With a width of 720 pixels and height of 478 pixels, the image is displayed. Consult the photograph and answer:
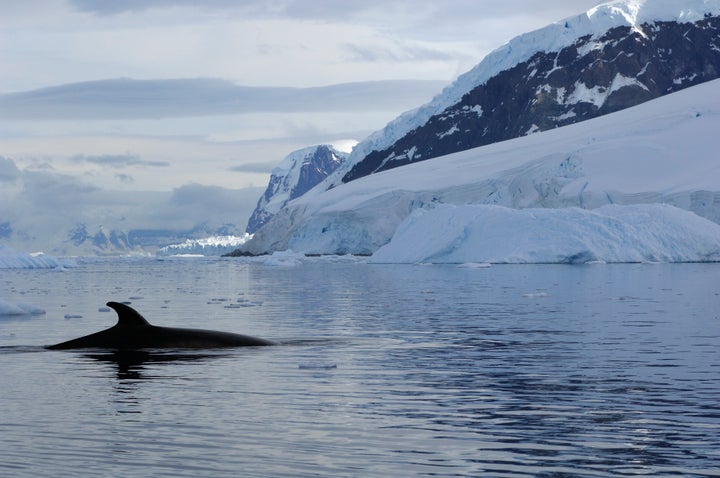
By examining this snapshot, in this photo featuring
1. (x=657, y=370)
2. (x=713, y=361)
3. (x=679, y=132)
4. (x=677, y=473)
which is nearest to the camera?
(x=677, y=473)

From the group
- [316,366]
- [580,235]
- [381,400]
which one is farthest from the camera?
[580,235]

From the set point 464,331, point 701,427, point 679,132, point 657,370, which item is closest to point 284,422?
point 701,427

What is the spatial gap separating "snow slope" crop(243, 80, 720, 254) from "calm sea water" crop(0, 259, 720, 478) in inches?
2087

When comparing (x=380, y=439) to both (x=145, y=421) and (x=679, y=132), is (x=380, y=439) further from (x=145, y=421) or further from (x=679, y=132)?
(x=679, y=132)

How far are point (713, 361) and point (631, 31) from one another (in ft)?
629

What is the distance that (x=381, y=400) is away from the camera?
11.2 metres

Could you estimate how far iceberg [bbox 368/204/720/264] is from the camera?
2277 inches

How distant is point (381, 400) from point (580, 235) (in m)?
48.0

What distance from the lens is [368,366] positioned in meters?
14.4

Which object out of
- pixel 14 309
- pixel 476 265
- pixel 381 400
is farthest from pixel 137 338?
pixel 476 265

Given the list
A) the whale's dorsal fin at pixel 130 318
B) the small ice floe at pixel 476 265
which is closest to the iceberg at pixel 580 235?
the small ice floe at pixel 476 265

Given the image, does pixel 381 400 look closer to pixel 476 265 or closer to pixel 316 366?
pixel 316 366

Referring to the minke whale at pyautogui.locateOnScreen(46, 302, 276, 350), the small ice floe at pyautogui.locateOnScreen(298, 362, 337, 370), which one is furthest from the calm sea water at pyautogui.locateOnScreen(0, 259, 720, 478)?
the minke whale at pyautogui.locateOnScreen(46, 302, 276, 350)

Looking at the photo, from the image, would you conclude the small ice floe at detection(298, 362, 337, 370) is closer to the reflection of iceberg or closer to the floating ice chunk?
the floating ice chunk
